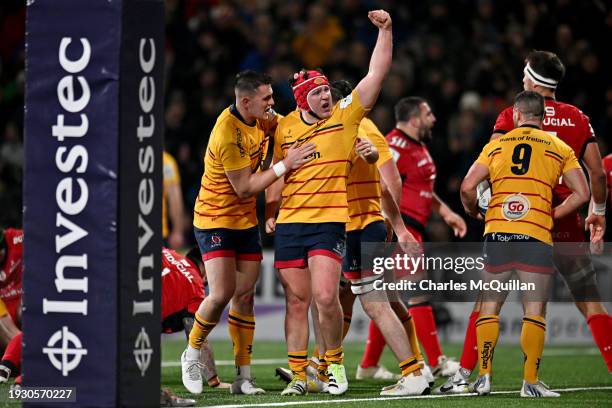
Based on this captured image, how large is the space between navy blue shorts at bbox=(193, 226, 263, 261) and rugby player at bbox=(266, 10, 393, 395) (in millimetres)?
312

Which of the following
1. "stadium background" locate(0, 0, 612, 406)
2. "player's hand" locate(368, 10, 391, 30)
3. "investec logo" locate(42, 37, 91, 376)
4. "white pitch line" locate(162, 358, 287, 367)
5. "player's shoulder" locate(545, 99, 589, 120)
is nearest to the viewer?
"investec logo" locate(42, 37, 91, 376)

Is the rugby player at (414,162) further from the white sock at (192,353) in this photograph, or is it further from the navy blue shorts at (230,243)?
the white sock at (192,353)

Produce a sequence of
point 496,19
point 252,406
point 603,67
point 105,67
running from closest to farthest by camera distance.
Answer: point 105,67 → point 252,406 → point 603,67 → point 496,19

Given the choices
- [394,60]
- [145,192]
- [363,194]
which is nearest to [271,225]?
[363,194]

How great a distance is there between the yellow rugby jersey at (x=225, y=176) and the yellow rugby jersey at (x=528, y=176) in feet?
6.27

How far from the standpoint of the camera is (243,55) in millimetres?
18469

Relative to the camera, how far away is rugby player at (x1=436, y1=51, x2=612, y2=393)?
31.3 feet

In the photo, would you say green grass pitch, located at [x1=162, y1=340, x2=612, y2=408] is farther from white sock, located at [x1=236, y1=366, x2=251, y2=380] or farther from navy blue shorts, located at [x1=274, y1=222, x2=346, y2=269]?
navy blue shorts, located at [x1=274, y1=222, x2=346, y2=269]

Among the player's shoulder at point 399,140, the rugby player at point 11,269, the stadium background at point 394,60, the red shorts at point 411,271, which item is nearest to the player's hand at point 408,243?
the red shorts at point 411,271

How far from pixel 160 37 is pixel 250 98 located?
259 centimetres

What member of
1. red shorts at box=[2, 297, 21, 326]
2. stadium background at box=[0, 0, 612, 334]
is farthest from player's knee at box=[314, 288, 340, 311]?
stadium background at box=[0, 0, 612, 334]

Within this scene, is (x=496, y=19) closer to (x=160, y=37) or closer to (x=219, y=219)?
(x=219, y=219)

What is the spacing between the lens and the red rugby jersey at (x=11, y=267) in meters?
10.0

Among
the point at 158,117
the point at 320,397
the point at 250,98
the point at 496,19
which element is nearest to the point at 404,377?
the point at 320,397
